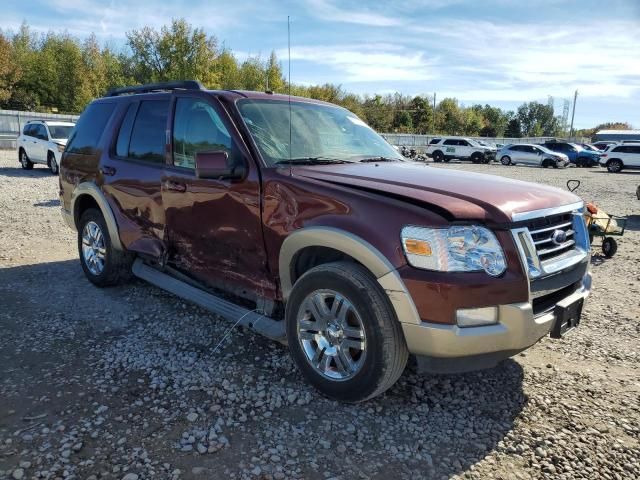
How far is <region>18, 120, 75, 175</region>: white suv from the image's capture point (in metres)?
16.5

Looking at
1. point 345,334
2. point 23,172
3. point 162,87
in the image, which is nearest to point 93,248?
point 162,87

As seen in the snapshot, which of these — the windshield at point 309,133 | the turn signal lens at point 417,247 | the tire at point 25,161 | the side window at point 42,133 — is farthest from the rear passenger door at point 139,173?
the tire at point 25,161

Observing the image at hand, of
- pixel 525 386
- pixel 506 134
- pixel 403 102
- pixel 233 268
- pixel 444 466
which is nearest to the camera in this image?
pixel 444 466

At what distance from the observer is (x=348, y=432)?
2.95 meters

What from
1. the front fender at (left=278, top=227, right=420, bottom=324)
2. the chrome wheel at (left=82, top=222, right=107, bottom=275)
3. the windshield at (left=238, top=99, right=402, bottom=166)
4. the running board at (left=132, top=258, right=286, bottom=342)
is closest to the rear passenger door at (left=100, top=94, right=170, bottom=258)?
the running board at (left=132, top=258, right=286, bottom=342)

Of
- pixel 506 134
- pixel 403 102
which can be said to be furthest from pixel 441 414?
pixel 506 134

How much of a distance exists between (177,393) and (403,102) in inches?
3046

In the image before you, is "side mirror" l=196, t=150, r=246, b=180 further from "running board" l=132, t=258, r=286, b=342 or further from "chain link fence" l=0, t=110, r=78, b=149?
"chain link fence" l=0, t=110, r=78, b=149

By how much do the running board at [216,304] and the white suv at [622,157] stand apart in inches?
1249

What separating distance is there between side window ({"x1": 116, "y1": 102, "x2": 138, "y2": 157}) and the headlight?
11.0 ft

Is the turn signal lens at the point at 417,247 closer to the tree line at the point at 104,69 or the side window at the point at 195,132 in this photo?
the side window at the point at 195,132

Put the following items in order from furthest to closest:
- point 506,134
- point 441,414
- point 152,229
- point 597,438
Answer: point 506,134 → point 152,229 → point 441,414 → point 597,438

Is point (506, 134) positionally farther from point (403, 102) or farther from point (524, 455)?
point (524, 455)

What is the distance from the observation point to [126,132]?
499 centimetres
